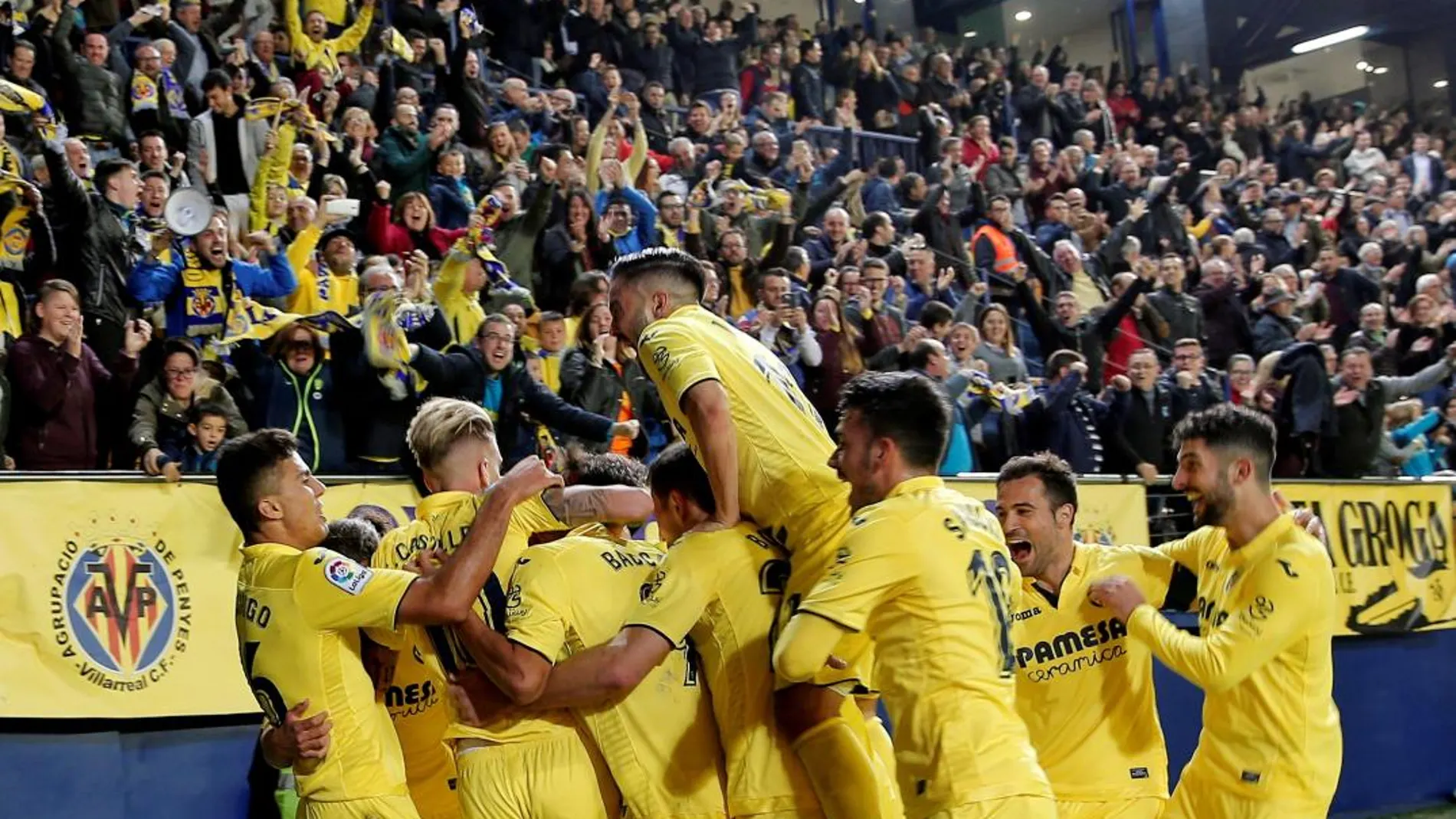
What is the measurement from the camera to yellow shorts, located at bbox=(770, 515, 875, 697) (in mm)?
4770

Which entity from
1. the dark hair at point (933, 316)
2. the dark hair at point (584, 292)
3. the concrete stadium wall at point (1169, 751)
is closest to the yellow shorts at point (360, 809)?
the concrete stadium wall at point (1169, 751)

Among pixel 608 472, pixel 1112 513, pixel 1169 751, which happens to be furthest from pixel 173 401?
pixel 1169 751

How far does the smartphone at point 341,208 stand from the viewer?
453 inches

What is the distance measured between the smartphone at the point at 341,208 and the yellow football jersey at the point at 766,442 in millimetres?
7069

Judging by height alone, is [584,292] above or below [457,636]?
above

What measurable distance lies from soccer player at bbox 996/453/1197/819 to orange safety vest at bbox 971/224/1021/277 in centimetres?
1148

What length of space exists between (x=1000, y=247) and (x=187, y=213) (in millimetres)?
9783

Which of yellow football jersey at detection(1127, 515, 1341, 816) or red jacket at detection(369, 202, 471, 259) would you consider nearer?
yellow football jersey at detection(1127, 515, 1341, 816)

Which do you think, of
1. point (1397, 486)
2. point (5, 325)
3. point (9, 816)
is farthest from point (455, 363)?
point (1397, 486)

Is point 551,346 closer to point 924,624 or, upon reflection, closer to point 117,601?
point 117,601

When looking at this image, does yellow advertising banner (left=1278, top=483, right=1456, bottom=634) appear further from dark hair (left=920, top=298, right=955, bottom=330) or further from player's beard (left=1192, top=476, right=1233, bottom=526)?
player's beard (left=1192, top=476, right=1233, bottom=526)

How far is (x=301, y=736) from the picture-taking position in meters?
4.81

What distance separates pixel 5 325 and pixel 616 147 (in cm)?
721

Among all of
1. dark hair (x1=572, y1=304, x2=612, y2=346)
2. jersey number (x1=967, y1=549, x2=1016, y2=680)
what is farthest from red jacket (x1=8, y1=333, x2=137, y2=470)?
jersey number (x1=967, y1=549, x2=1016, y2=680)
